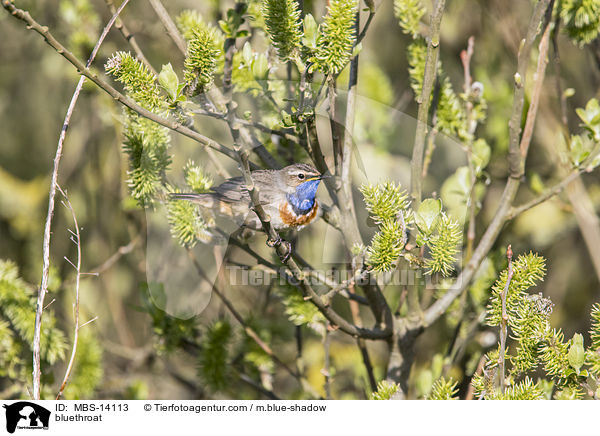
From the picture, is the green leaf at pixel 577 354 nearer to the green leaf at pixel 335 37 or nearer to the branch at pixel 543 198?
the branch at pixel 543 198

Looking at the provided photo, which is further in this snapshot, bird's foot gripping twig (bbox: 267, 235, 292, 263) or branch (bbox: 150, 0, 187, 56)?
branch (bbox: 150, 0, 187, 56)

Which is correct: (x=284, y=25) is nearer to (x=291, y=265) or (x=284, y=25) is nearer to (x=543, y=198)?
(x=291, y=265)

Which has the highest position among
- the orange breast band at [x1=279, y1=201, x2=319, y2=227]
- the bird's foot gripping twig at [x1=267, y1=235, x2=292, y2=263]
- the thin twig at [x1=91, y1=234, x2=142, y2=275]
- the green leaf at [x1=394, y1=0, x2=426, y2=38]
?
the green leaf at [x1=394, y1=0, x2=426, y2=38]

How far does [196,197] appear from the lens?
2.19 m

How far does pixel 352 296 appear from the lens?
244 cm

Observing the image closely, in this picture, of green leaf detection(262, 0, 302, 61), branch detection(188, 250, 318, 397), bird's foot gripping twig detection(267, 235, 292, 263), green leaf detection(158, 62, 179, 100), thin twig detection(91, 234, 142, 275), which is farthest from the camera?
thin twig detection(91, 234, 142, 275)

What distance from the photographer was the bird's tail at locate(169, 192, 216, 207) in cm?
214

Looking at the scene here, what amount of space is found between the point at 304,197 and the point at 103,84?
947mm

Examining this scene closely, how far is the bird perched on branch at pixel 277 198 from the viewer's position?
2186mm

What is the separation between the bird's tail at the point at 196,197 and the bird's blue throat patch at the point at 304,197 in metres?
0.31

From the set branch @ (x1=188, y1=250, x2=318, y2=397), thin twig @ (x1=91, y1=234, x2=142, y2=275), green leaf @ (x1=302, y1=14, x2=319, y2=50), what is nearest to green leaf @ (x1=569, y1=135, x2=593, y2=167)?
green leaf @ (x1=302, y1=14, x2=319, y2=50)

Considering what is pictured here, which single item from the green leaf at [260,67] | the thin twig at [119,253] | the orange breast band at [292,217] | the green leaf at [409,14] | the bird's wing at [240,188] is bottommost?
the thin twig at [119,253]
